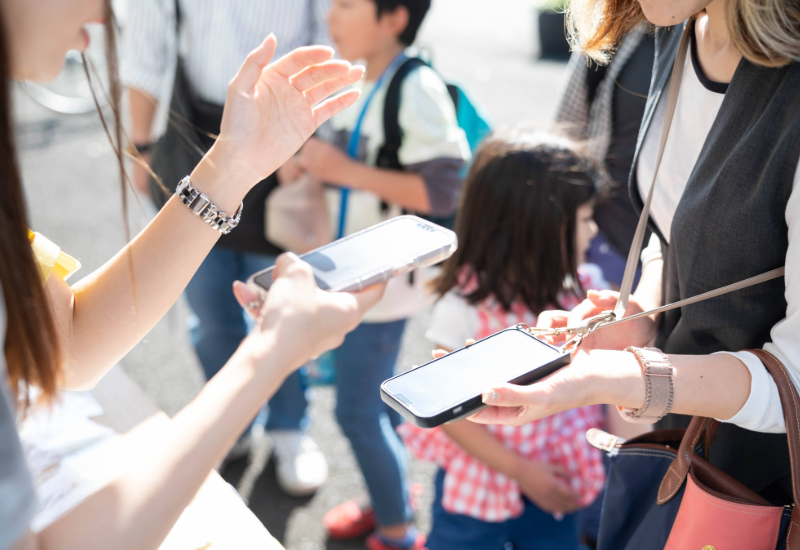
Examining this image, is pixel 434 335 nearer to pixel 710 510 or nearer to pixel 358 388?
pixel 358 388

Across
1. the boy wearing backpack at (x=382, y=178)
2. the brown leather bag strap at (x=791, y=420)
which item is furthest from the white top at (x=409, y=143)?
the brown leather bag strap at (x=791, y=420)

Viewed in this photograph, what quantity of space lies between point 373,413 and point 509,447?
58 cm

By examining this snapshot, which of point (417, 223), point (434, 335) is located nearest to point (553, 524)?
point (434, 335)

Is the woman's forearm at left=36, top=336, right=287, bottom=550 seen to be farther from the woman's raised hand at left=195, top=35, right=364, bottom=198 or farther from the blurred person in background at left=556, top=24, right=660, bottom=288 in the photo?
the blurred person in background at left=556, top=24, right=660, bottom=288

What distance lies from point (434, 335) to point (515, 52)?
734cm

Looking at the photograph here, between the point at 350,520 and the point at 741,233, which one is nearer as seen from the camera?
the point at 741,233

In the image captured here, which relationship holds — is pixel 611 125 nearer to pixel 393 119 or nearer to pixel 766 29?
pixel 393 119

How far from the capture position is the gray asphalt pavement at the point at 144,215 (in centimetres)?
241

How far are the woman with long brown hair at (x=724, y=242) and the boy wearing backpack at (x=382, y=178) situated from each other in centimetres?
86

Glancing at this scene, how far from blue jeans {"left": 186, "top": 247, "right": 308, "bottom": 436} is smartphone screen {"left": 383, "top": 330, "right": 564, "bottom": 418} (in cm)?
142

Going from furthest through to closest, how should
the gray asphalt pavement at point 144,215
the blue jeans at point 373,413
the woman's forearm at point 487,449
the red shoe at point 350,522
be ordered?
the gray asphalt pavement at point 144,215 → the red shoe at point 350,522 → the blue jeans at point 373,413 → the woman's forearm at point 487,449

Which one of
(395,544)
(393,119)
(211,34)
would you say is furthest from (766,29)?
(395,544)

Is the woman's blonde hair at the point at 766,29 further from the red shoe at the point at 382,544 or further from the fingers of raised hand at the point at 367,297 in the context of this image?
the red shoe at the point at 382,544

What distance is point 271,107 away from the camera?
1.13 m
